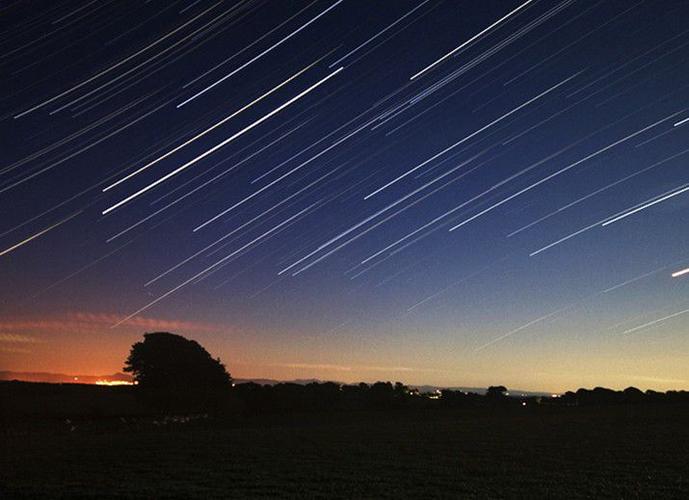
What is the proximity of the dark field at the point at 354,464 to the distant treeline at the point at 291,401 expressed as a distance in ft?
65.2

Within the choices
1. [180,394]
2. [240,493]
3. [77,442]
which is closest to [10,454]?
[77,442]

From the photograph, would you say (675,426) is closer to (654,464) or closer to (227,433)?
(654,464)

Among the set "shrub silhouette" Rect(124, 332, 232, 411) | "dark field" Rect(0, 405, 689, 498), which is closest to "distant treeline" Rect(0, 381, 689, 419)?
"shrub silhouette" Rect(124, 332, 232, 411)

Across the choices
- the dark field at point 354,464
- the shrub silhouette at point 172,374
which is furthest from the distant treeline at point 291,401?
the dark field at point 354,464

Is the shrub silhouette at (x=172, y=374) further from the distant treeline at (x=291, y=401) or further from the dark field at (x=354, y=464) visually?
the dark field at (x=354, y=464)

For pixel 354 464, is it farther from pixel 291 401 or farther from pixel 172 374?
pixel 291 401

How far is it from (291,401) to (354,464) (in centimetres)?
A: 4626

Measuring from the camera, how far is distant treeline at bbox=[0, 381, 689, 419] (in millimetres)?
53159

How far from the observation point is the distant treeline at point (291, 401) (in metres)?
53.2

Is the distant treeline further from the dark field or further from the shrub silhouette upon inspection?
the dark field

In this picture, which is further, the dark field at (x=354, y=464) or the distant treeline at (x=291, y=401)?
the distant treeline at (x=291, y=401)

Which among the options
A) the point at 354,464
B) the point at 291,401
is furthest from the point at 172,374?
the point at 354,464

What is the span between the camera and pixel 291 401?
6525 cm

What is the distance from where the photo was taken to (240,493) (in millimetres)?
15258
